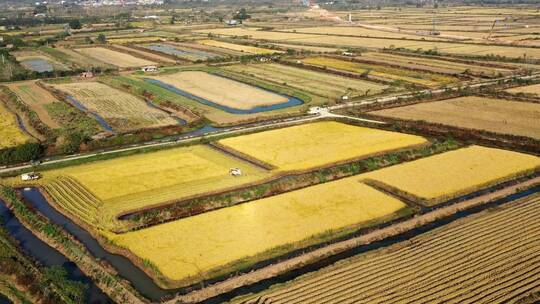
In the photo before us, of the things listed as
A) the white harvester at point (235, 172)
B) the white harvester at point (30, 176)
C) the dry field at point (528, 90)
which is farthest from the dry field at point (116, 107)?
the dry field at point (528, 90)

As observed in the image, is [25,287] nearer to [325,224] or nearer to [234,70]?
[325,224]

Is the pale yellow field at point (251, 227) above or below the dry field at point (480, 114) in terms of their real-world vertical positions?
below

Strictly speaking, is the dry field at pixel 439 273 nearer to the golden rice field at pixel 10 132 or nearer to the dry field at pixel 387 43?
the golden rice field at pixel 10 132

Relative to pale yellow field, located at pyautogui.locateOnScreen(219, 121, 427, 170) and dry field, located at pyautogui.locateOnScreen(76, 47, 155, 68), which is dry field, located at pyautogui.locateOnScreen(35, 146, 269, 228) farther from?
dry field, located at pyautogui.locateOnScreen(76, 47, 155, 68)

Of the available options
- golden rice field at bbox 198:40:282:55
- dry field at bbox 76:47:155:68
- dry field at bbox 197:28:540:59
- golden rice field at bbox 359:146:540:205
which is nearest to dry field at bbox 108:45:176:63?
dry field at bbox 76:47:155:68

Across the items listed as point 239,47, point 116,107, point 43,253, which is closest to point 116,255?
point 43,253

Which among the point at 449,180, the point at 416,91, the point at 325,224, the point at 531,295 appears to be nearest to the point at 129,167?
the point at 325,224
